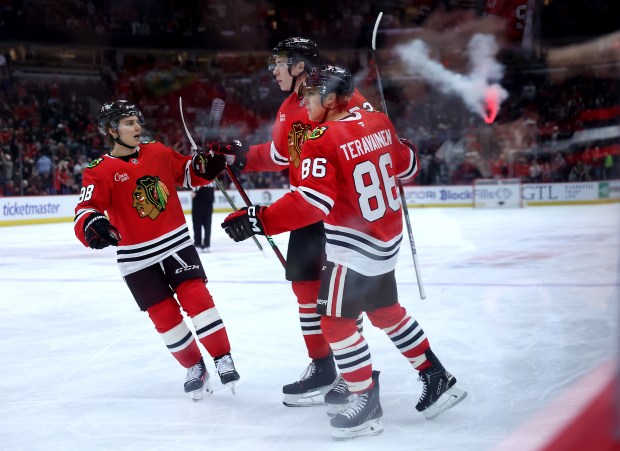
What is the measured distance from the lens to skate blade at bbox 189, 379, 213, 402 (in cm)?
246

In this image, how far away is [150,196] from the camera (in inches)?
97.4

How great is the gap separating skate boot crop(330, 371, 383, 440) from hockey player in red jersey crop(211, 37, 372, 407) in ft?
0.75

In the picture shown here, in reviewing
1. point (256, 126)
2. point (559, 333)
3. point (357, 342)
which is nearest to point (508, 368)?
point (559, 333)

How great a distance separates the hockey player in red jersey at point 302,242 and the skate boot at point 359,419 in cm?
23

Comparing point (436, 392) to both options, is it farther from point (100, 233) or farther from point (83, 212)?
point (83, 212)

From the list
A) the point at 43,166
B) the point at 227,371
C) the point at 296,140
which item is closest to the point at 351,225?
the point at 296,140

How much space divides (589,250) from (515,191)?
22.4 feet

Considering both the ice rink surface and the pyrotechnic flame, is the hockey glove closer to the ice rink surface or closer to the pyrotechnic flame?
the ice rink surface

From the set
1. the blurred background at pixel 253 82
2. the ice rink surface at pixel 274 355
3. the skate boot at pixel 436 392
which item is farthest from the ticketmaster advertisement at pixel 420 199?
the skate boot at pixel 436 392

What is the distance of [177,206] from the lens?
2580 mm

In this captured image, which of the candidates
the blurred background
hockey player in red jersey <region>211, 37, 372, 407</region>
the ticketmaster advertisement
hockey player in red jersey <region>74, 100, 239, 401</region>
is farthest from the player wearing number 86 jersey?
the ticketmaster advertisement

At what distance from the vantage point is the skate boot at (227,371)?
7.89 ft

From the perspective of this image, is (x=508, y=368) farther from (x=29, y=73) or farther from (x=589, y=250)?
(x=29, y=73)

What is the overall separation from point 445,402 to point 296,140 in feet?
3.29
